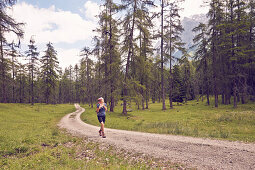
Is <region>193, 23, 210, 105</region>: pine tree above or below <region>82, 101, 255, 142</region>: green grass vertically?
above

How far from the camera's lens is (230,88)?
95.7 feet

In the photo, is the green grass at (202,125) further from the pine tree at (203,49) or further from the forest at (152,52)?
the pine tree at (203,49)

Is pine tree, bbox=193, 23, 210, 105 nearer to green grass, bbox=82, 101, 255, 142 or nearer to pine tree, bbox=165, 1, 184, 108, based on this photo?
pine tree, bbox=165, 1, 184, 108

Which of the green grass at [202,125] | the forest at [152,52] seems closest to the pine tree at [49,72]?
the forest at [152,52]

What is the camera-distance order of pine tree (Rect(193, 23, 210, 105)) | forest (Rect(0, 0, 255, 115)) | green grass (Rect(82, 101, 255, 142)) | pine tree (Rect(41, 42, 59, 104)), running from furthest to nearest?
pine tree (Rect(41, 42, 59, 104)) → pine tree (Rect(193, 23, 210, 105)) → forest (Rect(0, 0, 255, 115)) → green grass (Rect(82, 101, 255, 142))

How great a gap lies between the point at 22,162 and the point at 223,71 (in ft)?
105

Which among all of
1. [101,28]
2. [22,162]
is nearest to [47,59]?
[101,28]

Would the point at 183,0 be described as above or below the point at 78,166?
above

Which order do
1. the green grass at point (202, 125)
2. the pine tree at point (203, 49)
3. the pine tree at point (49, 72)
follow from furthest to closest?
the pine tree at point (49, 72)
the pine tree at point (203, 49)
the green grass at point (202, 125)

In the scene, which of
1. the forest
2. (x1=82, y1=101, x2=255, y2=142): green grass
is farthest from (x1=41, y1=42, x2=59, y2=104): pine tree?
(x1=82, y1=101, x2=255, y2=142): green grass

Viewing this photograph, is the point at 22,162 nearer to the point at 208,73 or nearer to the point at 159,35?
the point at 159,35

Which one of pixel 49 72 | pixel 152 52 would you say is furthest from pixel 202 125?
pixel 49 72

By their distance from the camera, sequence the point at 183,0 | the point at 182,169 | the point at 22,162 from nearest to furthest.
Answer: the point at 182,169
the point at 22,162
the point at 183,0

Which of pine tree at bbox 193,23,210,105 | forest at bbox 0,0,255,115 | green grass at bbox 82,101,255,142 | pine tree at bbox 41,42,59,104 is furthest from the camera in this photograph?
pine tree at bbox 41,42,59,104
